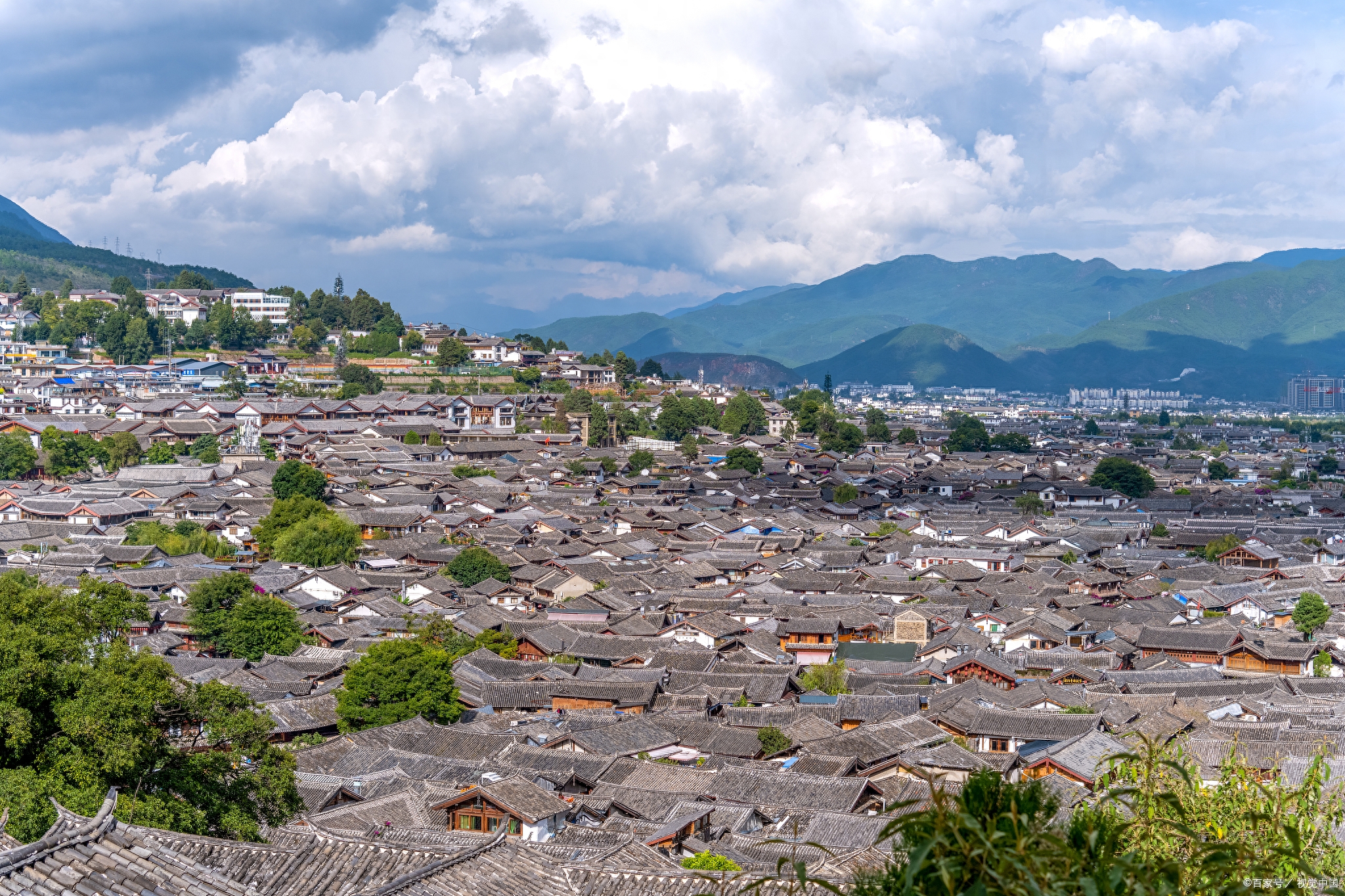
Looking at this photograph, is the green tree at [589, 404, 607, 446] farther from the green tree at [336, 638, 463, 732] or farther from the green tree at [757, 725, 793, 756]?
the green tree at [757, 725, 793, 756]

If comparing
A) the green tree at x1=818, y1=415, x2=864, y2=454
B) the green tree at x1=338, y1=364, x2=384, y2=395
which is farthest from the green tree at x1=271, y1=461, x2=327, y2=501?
the green tree at x1=818, y1=415, x2=864, y2=454

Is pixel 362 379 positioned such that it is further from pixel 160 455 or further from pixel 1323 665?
pixel 1323 665

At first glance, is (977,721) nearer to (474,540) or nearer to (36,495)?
(474,540)

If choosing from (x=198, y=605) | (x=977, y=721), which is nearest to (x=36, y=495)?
(x=198, y=605)

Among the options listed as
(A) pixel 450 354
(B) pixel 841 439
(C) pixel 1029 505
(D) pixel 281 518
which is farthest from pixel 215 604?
(B) pixel 841 439

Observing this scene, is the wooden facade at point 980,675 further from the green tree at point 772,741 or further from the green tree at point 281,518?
the green tree at point 281,518

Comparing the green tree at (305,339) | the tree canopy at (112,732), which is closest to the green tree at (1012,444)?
the green tree at (305,339)
